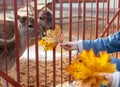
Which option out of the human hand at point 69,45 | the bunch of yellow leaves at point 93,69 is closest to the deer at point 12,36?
the human hand at point 69,45

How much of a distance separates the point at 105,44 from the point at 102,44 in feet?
0.08

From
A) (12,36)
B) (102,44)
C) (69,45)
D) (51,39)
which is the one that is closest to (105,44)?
(102,44)

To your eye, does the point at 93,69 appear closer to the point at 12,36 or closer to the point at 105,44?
the point at 105,44

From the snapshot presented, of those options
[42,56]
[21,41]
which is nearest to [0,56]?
[21,41]

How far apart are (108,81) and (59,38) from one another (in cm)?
79

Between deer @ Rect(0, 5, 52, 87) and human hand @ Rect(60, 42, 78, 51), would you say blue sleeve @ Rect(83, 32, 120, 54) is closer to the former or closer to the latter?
human hand @ Rect(60, 42, 78, 51)

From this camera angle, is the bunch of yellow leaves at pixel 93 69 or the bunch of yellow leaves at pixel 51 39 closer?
the bunch of yellow leaves at pixel 93 69

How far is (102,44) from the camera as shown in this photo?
8.39 ft

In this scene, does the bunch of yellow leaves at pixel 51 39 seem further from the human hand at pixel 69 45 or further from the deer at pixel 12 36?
A: the deer at pixel 12 36

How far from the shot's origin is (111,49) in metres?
2.57

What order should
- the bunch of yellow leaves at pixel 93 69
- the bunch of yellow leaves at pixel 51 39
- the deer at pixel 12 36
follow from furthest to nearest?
the deer at pixel 12 36 → the bunch of yellow leaves at pixel 51 39 → the bunch of yellow leaves at pixel 93 69

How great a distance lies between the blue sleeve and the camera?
2.52m

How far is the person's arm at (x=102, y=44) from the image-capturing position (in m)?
2.52

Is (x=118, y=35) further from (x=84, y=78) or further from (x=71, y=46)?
(x=84, y=78)
